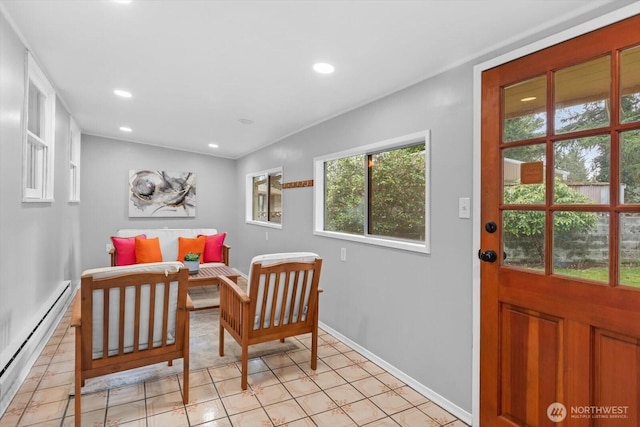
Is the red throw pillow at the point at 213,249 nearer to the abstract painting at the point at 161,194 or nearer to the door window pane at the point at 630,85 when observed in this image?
the abstract painting at the point at 161,194

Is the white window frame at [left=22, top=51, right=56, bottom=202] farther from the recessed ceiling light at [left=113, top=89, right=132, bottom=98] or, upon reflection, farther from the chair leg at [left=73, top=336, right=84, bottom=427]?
the chair leg at [left=73, top=336, right=84, bottom=427]

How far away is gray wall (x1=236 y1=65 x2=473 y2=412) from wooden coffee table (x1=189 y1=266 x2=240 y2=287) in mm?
1235

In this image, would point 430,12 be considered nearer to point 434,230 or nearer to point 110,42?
point 434,230

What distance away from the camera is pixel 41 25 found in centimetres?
208

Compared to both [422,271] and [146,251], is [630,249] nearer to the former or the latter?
[422,271]

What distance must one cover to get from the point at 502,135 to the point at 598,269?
2.64 ft

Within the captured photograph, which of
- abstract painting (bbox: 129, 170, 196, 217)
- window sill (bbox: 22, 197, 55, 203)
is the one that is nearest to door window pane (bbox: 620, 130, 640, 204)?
window sill (bbox: 22, 197, 55, 203)

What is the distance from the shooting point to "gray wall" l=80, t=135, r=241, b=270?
557cm

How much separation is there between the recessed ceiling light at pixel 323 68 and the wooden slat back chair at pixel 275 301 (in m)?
1.36

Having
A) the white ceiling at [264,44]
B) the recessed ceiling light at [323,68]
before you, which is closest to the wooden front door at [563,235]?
the white ceiling at [264,44]

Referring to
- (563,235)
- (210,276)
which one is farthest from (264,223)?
(563,235)

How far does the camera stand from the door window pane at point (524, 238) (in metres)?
1.69

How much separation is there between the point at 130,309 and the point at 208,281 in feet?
6.37

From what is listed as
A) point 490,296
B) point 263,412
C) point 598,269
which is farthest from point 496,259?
point 263,412
